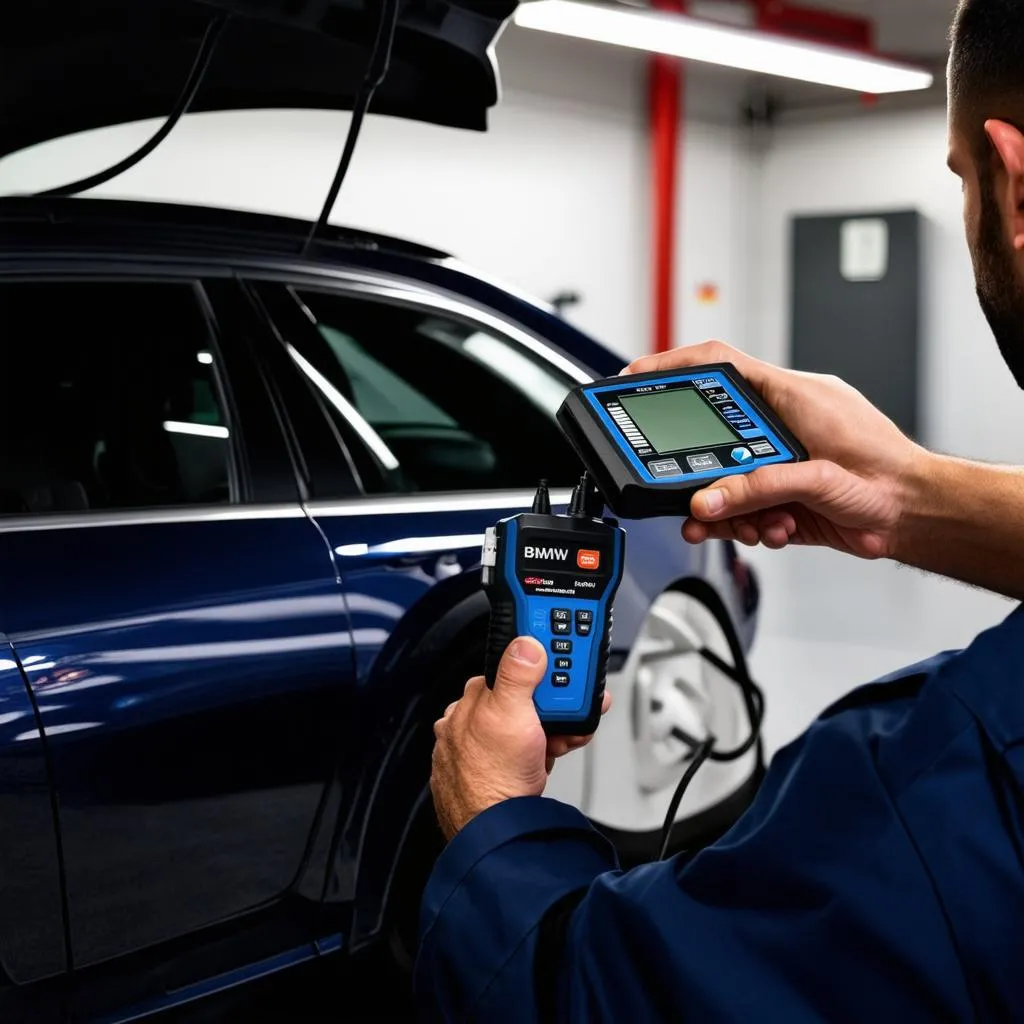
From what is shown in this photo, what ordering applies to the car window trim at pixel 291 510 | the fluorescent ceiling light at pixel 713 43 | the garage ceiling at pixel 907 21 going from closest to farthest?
the car window trim at pixel 291 510, the fluorescent ceiling light at pixel 713 43, the garage ceiling at pixel 907 21

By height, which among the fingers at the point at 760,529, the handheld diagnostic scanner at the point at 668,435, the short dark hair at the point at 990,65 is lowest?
the fingers at the point at 760,529

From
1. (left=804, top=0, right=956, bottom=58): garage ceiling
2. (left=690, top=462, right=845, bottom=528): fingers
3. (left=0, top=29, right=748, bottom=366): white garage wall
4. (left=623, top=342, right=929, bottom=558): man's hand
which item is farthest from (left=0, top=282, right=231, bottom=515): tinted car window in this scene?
(left=804, top=0, right=956, bottom=58): garage ceiling

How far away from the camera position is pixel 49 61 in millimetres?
1680

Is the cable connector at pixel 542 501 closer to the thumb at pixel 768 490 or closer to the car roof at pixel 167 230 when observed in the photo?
the thumb at pixel 768 490

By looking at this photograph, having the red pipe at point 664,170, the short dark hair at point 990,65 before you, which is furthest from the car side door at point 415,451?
the red pipe at point 664,170

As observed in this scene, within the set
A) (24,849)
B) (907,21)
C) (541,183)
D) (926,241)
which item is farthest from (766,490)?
(926,241)

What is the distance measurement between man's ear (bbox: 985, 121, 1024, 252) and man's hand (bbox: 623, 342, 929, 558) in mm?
343

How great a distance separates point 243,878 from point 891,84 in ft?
23.2

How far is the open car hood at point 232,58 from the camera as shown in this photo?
1.61 meters

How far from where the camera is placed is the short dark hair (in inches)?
33.8

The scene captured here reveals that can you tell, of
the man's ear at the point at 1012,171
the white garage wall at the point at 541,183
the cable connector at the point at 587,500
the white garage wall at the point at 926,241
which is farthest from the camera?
the white garage wall at the point at 926,241

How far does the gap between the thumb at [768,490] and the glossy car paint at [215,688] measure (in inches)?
31.7

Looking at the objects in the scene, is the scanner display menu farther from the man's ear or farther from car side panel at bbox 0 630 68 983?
car side panel at bbox 0 630 68 983

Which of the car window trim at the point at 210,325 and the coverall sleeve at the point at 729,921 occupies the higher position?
the car window trim at the point at 210,325
